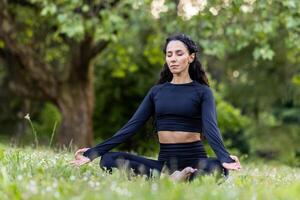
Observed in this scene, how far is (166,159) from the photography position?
6672mm

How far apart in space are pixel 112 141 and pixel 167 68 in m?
1.21

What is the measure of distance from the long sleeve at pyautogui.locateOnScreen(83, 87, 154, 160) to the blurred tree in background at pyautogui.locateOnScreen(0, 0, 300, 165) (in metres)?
0.61

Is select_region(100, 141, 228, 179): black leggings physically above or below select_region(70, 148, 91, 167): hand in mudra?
below

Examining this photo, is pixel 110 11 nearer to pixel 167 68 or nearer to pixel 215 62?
pixel 167 68

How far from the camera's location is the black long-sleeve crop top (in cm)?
641

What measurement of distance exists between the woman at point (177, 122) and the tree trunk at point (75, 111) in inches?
390

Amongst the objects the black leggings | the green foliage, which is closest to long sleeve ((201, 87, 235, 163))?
the black leggings

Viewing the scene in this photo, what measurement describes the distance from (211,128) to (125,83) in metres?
12.7

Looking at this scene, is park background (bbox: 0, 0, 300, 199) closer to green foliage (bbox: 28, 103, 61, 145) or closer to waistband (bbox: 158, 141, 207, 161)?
green foliage (bbox: 28, 103, 61, 145)

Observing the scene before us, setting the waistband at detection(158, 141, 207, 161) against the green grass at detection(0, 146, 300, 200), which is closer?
the green grass at detection(0, 146, 300, 200)

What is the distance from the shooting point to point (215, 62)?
27.4m

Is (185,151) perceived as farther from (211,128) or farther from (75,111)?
(75,111)

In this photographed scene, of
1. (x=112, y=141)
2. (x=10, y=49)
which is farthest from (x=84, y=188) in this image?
(x=10, y=49)

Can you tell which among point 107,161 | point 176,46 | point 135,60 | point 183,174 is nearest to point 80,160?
point 107,161
